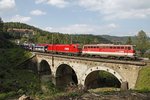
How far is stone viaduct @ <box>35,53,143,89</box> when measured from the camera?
3005 centimetres

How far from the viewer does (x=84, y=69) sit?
1549 inches

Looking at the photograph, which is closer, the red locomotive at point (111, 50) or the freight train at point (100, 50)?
the red locomotive at point (111, 50)

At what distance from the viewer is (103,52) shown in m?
41.6

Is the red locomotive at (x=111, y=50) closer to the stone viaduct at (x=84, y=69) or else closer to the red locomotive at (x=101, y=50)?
the red locomotive at (x=101, y=50)

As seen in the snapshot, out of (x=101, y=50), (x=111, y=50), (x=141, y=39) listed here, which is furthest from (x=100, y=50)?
(x=141, y=39)

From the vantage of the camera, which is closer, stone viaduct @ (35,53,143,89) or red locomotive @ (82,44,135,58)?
stone viaduct @ (35,53,143,89)

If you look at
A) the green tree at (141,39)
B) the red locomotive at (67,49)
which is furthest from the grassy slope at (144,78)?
the green tree at (141,39)

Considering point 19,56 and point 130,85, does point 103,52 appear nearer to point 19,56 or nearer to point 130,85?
point 130,85

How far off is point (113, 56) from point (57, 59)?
1497 centimetres

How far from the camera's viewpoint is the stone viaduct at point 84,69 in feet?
98.6

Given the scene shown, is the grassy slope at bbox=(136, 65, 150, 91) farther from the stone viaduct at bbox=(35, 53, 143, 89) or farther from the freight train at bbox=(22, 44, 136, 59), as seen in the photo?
the freight train at bbox=(22, 44, 136, 59)

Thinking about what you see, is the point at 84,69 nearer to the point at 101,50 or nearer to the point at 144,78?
the point at 101,50

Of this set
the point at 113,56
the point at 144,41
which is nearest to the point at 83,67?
the point at 113,56

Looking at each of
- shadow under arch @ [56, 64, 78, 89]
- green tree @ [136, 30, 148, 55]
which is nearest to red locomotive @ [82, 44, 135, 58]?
shadow under arch @ [56, 64, 78, 89]
